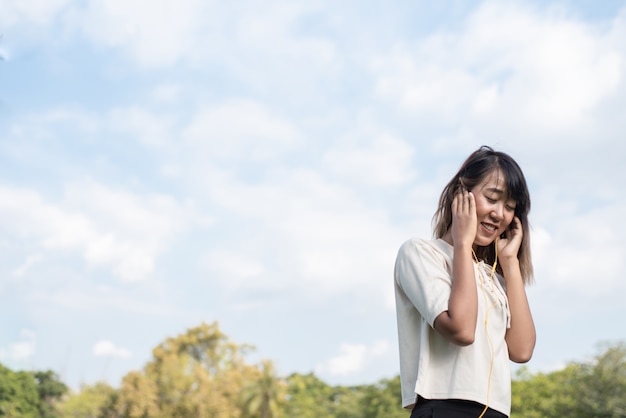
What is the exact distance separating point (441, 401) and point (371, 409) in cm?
4759

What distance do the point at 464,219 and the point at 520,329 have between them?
0.44 metres

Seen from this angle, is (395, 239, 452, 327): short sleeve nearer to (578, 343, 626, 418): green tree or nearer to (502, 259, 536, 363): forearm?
(502, 259, 536, 363): forearm

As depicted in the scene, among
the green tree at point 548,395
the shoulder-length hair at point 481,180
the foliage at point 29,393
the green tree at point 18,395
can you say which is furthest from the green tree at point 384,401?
the shoulder-length hair at point 481,180

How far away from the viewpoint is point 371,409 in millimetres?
48188

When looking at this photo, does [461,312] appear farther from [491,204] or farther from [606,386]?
[606,386]

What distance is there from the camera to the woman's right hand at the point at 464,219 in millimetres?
2419

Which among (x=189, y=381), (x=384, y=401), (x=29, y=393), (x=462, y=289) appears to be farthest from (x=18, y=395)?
(x=462, y=289)

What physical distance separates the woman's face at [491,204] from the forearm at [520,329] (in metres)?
0.23

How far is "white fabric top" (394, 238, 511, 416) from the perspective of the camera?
2.29 meters

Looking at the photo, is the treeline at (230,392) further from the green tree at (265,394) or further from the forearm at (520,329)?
the forearm at (520,329)

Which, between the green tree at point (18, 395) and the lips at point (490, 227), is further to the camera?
the green tree at point (18, 395)

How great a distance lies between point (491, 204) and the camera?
2586 mm

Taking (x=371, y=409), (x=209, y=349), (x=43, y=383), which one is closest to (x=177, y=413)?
(x=209, y=349)

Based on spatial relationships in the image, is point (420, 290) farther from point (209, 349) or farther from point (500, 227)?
point (209, 349)
